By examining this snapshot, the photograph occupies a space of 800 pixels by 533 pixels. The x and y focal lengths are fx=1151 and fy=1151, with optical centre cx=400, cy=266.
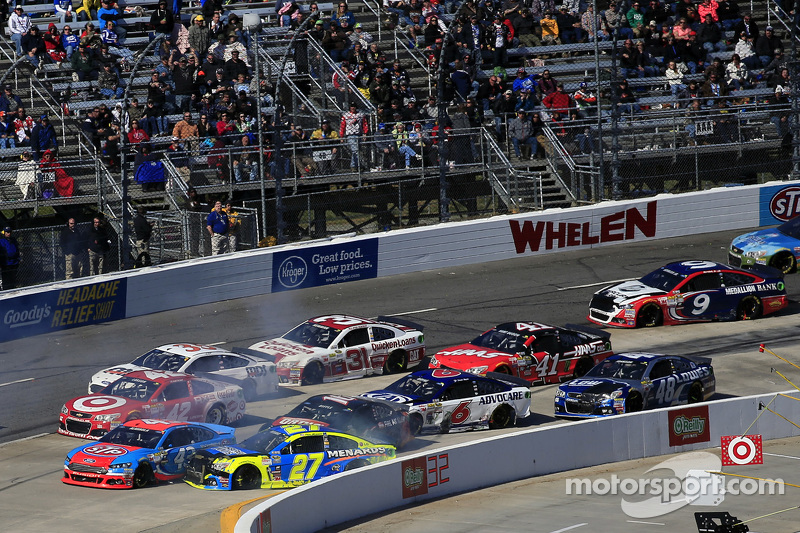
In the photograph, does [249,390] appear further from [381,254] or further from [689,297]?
[689,297]

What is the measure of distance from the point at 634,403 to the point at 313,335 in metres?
6.21

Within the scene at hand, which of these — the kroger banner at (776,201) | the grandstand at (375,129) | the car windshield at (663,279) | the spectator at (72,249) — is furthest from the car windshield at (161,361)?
the kroger banner at (776,201)

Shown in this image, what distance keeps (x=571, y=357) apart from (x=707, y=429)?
12.1 ft

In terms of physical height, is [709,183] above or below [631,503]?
above

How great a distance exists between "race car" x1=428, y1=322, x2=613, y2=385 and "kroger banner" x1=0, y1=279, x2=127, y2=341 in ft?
24.8

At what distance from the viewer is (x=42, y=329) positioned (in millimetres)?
23750

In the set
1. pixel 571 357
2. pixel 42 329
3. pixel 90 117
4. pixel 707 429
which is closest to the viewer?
pixel 707 429

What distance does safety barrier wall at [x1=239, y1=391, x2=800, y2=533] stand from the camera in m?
14.0

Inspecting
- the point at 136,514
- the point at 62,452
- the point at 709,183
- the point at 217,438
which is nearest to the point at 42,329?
the point at 62,452

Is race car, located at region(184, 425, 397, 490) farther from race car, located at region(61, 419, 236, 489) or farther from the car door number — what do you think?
race car, located at region(61, 419, 236, 489)

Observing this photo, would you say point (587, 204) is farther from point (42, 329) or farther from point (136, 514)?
point (136, 514)

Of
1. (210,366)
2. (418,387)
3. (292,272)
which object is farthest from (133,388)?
(292,272)

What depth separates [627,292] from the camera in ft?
81.9

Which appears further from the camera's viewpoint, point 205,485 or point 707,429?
point 707,429
